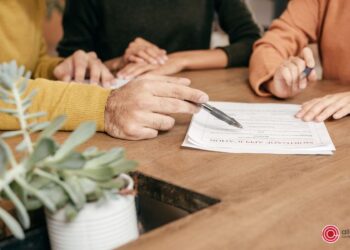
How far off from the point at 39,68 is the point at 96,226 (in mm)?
1052

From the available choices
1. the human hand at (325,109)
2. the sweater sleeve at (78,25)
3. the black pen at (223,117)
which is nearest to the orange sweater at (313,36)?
the human hand at (325,109)

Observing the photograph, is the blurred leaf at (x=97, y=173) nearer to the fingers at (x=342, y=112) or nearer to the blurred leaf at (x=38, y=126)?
the blurred leaf at (x=38, y=126)

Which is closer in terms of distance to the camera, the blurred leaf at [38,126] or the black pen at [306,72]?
the blurred leaf at [38,126]

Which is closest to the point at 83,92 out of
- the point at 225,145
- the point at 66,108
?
the point at 66,108

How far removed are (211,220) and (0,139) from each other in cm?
27

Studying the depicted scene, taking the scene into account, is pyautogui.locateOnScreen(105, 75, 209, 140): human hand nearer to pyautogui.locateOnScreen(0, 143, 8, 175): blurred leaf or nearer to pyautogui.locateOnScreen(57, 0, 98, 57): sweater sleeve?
pyautogui.locateOnScreen(0, 143, 8, 175): blurred leaf

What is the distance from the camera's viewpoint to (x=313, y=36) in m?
1.52

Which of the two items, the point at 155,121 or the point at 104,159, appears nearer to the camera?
the point at 104,159

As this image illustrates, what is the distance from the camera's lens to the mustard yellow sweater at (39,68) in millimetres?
938

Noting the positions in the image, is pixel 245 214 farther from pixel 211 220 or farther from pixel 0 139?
pixel 0 139

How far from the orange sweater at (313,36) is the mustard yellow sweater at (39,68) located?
57 cm

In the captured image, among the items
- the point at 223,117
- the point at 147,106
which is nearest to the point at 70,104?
the point at 147,106

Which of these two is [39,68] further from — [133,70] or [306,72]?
[306,72]

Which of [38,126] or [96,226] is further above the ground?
[38,126]
